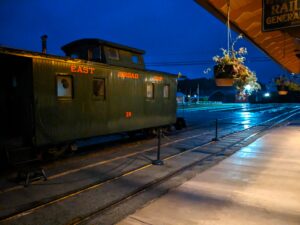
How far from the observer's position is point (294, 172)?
7.38 meters

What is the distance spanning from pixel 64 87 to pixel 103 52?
262 centimetres

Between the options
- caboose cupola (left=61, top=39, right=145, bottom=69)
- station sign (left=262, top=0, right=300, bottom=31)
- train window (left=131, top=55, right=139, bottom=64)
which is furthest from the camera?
train window (left=131, top=55, right=139, bottom=64)

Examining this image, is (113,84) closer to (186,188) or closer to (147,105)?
(147,105)

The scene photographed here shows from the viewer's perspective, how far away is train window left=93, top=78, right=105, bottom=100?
33.3 feet

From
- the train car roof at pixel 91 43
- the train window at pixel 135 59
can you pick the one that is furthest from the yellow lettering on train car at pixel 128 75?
the train car roof at pixel 91 43

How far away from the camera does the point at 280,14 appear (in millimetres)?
4762

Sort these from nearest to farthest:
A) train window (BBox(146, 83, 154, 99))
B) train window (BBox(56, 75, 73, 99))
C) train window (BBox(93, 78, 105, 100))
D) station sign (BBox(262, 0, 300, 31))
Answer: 1. station sign (BBox(262, 0, 300, 31))
2. train window (BBox(56, 75, 73, 99))
3. train window (BBox(93, 78, 105, 100))
4. train window (BBox(146, 83, 154, 99))

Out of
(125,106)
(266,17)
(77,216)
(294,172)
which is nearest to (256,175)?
(294,172)

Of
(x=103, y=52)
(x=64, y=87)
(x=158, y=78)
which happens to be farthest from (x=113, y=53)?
(x=64, y=87)

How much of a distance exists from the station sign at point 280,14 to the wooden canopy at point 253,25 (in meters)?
0.11

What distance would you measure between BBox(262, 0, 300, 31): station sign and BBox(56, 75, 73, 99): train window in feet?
19.5

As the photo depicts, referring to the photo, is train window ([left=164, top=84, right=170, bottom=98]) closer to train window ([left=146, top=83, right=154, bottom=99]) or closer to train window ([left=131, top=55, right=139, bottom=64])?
train window ([left=146, top=83, right=154, bottom=99])

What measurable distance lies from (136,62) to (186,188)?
24.9 feet

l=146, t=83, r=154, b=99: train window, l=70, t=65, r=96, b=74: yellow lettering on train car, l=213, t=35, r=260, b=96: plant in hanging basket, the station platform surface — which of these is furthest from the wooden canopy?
l=146, t=83, r=154, b=99: train window
